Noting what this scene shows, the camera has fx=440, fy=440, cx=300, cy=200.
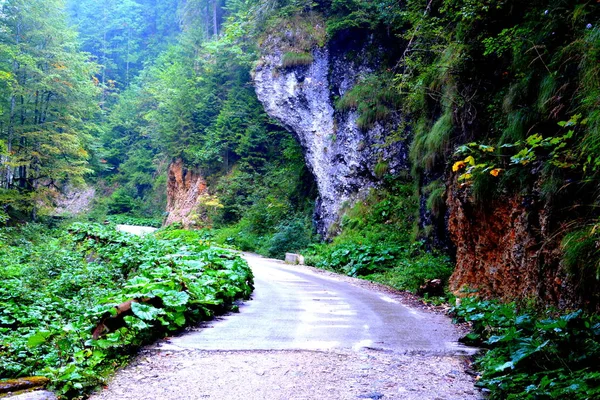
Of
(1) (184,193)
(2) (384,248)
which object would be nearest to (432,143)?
(2) (384,248)

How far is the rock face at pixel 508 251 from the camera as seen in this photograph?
6120 millimetres

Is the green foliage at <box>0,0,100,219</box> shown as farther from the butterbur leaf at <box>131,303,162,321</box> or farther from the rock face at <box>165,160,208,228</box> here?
the butterbur leaf at <box>131,303,162,321</box>

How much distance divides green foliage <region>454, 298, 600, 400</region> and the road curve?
1.01m

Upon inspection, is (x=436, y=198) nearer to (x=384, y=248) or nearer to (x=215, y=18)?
(x=384, y=248)

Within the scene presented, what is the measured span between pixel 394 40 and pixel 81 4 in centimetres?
6742

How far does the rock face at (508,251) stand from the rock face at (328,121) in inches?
425

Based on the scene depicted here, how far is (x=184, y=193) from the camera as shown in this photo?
37.4 metres

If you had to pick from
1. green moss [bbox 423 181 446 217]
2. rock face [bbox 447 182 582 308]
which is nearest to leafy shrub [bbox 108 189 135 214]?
green moss [bbox 423 181 446 217]

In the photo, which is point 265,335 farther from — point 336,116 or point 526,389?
point 336,116

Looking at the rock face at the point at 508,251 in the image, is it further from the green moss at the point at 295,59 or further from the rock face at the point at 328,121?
the green moss at the point at 295,59

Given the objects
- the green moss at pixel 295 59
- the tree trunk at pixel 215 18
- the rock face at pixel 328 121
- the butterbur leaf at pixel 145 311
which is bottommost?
the butterbur leaf at pixel 145 311

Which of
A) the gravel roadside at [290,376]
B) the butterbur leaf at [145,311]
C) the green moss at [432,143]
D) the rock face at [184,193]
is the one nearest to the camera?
the gravel roadside at [290,376]

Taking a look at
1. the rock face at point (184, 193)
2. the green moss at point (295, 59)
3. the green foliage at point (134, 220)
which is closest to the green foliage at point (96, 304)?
the green moss at point (295, 59)

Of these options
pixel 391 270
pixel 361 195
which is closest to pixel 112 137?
pixel 361 195
